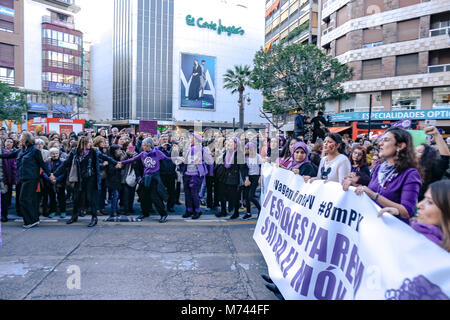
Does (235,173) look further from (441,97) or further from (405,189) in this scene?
(441,97)

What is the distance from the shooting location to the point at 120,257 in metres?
4.83

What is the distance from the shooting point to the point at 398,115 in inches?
1053

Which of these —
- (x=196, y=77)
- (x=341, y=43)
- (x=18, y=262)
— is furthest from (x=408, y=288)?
(x=196, y=77)

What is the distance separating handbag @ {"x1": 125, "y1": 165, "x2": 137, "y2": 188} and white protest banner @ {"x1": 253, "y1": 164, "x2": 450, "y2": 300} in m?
4.22

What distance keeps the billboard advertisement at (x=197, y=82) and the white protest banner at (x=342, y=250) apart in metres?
63.4

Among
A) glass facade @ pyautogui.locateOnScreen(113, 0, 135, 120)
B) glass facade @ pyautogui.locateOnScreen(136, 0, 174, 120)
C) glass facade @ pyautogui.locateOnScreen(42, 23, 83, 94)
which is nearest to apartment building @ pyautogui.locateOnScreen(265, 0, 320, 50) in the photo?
glass facade @ pyautogui.locateOnScreen(136, 0, 174, 120)

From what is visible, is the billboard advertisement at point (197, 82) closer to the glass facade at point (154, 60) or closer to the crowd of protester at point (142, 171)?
the glass facade at point (154, 60)

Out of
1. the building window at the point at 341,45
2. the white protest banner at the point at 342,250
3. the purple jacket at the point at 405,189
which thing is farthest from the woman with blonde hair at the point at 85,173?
the building window at the point at 341,45

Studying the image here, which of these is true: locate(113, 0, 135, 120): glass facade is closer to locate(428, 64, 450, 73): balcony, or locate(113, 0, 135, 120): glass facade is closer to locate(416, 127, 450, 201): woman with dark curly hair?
locate(428, 64, 450, 73): balcony

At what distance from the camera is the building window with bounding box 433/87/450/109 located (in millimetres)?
25125

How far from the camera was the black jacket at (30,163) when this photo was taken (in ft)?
21.4

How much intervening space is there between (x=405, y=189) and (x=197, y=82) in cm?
6660
